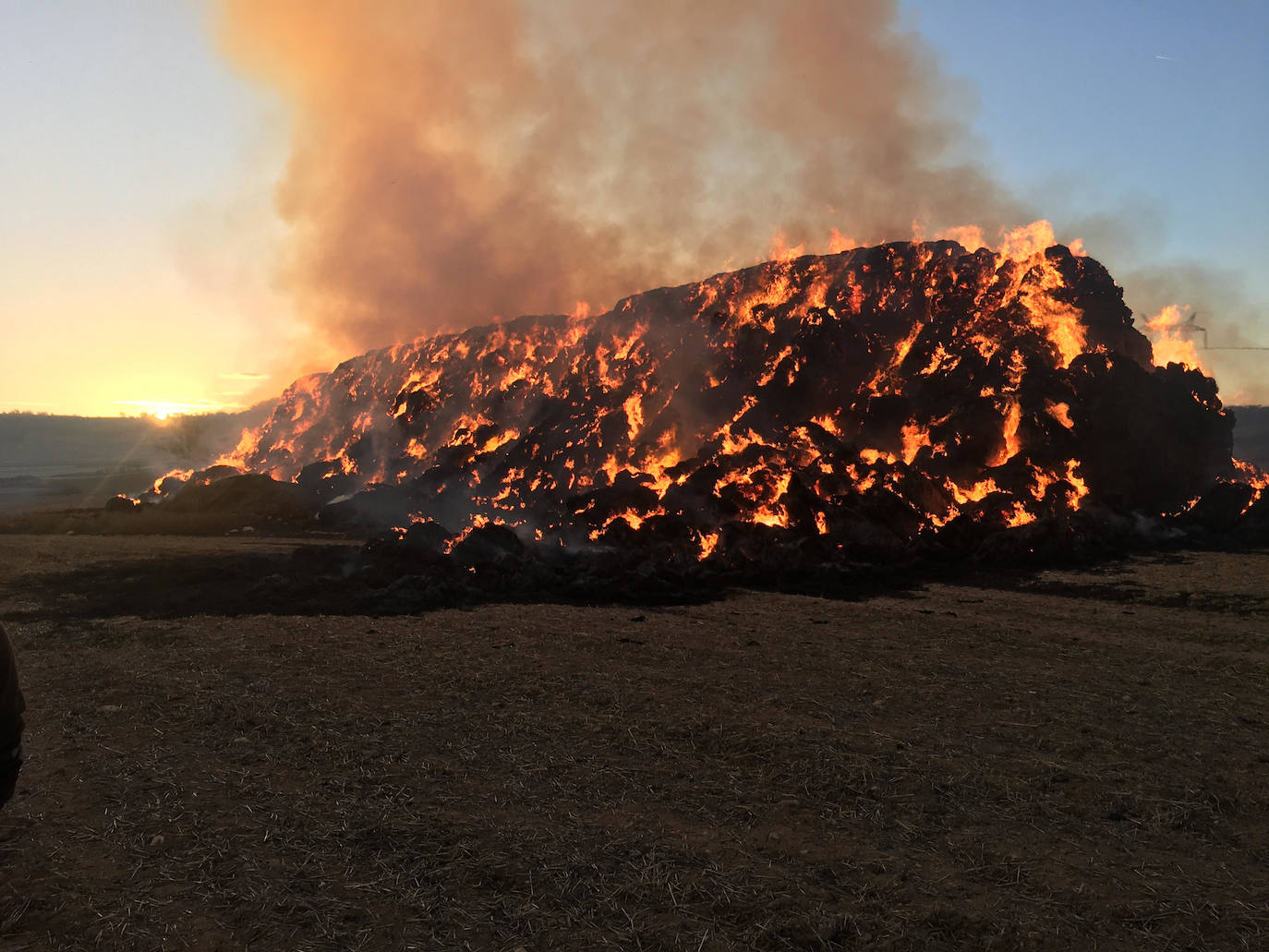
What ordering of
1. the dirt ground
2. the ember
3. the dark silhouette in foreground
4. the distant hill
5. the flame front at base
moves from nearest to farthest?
the dark silhouette in foreground → the dirt ground → the ember → the flame front at base → the distant hill

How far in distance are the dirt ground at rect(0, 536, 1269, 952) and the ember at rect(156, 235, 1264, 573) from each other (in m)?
8.48

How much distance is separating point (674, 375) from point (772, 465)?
31.1ft

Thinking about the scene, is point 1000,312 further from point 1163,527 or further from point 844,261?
point 1163,527

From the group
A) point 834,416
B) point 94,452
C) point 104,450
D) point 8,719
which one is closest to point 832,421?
point 834,416

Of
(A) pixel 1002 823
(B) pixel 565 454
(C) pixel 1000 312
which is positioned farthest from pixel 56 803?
(C) pixel 1000 312

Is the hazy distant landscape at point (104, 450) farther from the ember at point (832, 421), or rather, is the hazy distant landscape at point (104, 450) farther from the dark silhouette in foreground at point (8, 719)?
the dark silhouette in foreground at point (8, 719)

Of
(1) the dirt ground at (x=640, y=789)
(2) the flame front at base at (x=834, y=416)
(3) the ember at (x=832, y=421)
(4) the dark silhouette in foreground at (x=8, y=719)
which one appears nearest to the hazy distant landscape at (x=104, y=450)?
(2) the flame front at base at (x=834, y=416)

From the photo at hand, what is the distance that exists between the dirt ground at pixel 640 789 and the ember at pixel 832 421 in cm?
848

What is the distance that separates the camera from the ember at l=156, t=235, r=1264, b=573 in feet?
77.3

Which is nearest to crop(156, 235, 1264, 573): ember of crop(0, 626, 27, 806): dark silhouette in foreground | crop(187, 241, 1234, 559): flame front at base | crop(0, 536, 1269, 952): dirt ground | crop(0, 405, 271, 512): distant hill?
crop(187, 241, 1234, 559): flame front at base

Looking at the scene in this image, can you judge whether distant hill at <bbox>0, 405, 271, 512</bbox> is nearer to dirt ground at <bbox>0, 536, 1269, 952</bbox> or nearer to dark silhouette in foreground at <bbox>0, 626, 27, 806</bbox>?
dirt ground at <bbox>0, 536, 1269, 952</bbox>

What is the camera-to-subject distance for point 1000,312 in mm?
29625

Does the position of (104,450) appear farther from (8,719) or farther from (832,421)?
(8,719)

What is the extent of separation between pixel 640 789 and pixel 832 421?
23.6m
